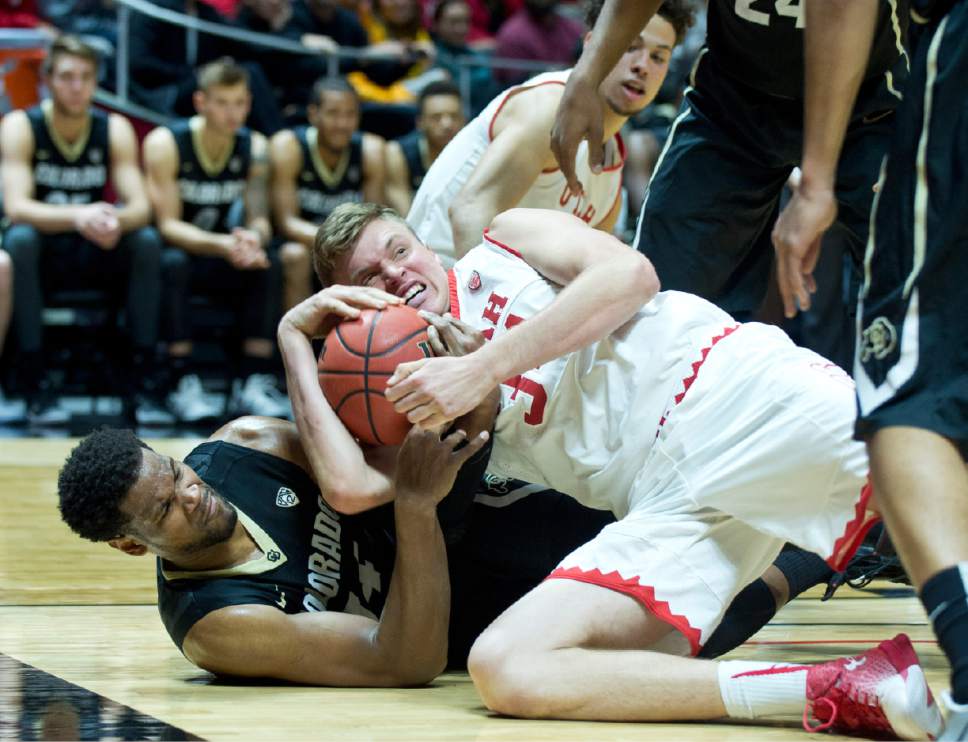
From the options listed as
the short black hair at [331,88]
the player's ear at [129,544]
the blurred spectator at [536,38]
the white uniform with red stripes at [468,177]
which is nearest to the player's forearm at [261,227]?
the short black hair at [331,88]

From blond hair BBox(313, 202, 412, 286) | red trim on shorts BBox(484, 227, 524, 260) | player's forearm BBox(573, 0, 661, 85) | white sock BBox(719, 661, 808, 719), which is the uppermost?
player's forearm BBox(573, 0, 661, 85)

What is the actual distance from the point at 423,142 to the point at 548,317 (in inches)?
239

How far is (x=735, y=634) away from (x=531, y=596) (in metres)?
0.61

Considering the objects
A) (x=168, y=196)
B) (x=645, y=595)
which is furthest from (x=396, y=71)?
(x=645, y=595)

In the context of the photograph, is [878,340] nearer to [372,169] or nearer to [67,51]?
[67,51]

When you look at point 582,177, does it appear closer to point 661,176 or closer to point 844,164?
point 661,176

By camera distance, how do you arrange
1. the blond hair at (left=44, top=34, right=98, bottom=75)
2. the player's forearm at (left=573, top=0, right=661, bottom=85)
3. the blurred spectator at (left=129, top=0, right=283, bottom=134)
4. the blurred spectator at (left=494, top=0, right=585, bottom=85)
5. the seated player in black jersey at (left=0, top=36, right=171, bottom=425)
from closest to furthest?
1. the player's forearm at (left=573, top=0, right=661, bottom=85)
2. the seated player in black jersey at (left=0, top=36, right=171, bottom=425)
3. the blond hair at (left=44, top=34, right=98, bottom=75)
4. the blurred spectator at (left=129, top=0, right=283, bottom=134)
5. the blurred spectator at (left=494, top=0, right=585, bottom=85)

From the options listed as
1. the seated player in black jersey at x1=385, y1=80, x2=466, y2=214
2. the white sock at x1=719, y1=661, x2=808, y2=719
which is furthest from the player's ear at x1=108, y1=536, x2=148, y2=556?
the seated player in black jersey at x1=385, y1=80, x2=466, y2=214

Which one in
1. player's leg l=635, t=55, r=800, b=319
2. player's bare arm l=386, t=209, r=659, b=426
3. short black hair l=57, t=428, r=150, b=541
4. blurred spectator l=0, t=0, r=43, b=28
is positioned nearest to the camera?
player's bare arm l=386, t=209, r=659, b=426

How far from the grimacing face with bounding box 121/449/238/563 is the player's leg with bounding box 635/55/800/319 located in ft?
5.06

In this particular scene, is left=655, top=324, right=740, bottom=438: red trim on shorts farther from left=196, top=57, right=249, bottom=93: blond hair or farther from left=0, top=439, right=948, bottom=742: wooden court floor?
left=196, top=57, right=249, bottom=93: blond hair

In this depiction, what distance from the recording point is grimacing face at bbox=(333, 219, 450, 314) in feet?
10.2

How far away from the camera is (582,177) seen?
4660 millimetres

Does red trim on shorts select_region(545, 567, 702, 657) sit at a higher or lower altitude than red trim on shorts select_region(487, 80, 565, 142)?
lower
